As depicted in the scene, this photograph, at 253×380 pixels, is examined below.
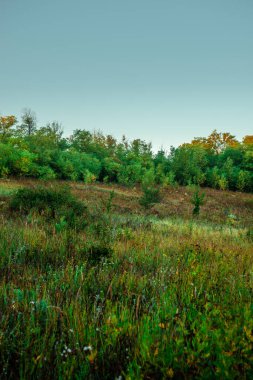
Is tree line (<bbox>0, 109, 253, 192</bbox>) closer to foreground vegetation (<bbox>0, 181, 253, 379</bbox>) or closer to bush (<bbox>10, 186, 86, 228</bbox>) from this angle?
bush (<bbox>10, 186, 86, 228</bbox>)

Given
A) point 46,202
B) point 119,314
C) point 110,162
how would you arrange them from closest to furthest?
point 119,314, point 46,202, point 110,162

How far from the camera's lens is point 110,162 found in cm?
3988

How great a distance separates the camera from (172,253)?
4.71m

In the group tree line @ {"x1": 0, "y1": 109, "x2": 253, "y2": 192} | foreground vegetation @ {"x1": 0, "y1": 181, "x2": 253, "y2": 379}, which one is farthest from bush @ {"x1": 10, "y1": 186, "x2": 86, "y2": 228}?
tree line @ {"x1": 0, "y1": 109, "x2": 253, "y2": 192}

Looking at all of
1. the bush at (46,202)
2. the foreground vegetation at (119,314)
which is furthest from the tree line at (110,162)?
the foreground vegetation at (119,314)

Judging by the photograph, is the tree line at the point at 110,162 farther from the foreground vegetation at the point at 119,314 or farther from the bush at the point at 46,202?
the foreground vegetation at the point at 119,314

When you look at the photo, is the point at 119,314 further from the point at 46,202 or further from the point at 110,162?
the point at 110,162

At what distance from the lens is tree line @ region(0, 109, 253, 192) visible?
2995 centimetres

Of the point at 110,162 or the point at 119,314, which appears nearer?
the point at 119,314

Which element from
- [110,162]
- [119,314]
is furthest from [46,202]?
[110,162]

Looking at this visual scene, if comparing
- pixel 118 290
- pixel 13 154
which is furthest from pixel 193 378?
pixel 13 154

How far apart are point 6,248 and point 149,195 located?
41.6ft

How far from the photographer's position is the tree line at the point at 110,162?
98.3 feet

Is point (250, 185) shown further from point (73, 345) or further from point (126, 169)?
point (73, 345)
